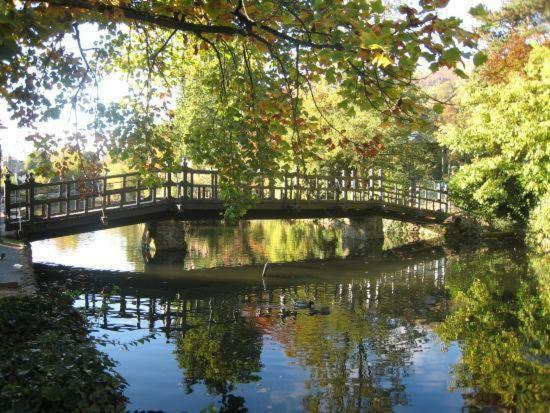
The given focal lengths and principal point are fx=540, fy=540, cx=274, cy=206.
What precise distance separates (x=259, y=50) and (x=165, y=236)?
46.6 feet

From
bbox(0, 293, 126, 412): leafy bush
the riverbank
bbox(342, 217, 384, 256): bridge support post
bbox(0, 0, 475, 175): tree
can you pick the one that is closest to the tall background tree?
bbox(342, 217, 384, 256): bridge support post

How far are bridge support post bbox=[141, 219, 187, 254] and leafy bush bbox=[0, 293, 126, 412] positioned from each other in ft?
44.2

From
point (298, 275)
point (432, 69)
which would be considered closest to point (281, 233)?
point (298, 275)

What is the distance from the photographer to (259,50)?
6.81 meters

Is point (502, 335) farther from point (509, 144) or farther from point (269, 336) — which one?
point (509, 144)

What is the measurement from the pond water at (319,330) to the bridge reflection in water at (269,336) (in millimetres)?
28

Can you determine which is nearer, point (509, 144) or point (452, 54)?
point (452, 54)

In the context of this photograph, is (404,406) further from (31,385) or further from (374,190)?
(374,190)

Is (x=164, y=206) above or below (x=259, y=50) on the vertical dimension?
below

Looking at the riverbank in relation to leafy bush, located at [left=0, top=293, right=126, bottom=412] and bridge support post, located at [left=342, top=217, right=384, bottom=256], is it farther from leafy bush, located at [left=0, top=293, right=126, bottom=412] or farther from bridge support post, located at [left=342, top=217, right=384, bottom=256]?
bridge support post, located at [left=342, top=217, right=384, bottom=256]

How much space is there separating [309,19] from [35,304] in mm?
5265

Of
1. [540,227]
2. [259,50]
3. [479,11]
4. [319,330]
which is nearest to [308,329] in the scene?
[319,330]

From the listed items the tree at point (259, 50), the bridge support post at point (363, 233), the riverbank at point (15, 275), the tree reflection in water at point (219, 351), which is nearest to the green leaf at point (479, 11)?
the tree at point (259, 50)

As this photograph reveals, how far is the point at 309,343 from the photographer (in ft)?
27.4
